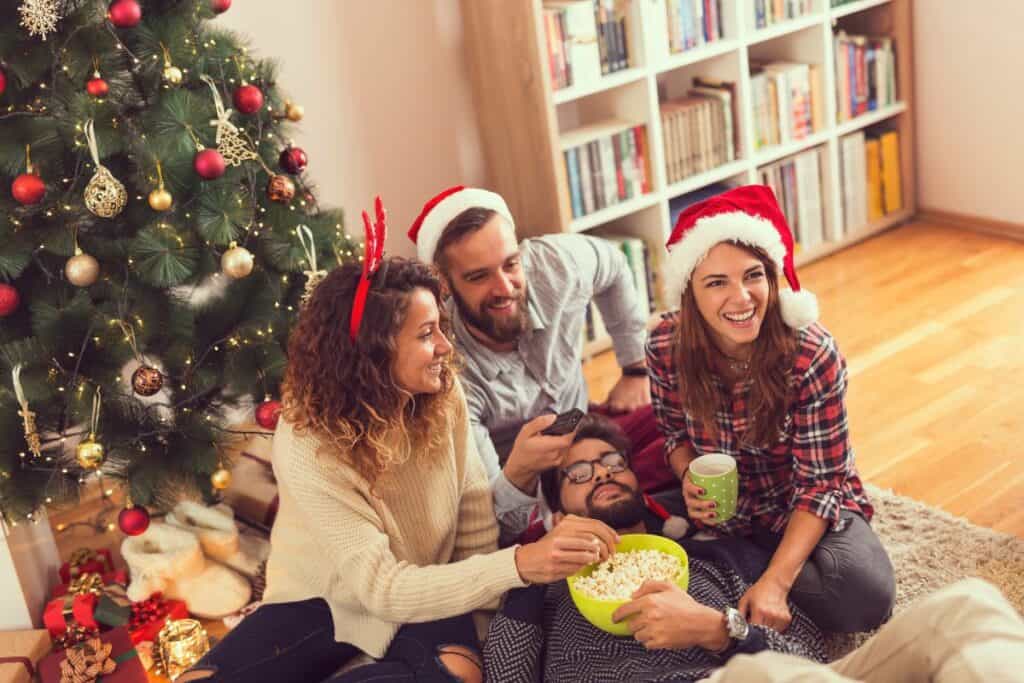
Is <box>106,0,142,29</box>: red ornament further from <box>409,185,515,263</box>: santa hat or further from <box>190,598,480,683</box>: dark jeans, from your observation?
<box>190,598,480,683</box>: dark jeans

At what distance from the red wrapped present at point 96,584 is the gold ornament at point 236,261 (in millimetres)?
813

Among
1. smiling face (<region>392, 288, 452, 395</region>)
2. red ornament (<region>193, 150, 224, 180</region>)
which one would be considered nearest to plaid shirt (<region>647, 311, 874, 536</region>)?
smiling face (<region>392, 288, 452, 395</region>)

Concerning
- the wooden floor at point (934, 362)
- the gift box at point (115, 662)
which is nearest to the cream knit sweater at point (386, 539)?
the gift box at point (115, 662)

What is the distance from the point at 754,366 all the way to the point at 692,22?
73.1 inches

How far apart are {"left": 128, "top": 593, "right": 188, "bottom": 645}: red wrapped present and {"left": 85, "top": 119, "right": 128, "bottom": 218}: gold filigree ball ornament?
919 millimetres

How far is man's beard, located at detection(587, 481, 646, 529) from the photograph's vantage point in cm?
Answer: 213

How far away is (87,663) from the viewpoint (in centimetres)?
235

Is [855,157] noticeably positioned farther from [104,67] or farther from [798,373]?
[104,67]

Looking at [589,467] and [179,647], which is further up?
[589,467]

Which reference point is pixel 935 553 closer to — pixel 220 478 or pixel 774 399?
pixel 774 399

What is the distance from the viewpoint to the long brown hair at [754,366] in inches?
83.2

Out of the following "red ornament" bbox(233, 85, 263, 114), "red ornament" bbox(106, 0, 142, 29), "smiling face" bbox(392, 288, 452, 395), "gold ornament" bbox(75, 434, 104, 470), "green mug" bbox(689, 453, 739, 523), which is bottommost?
"green mug" bbox(689, 453, 739, 523)

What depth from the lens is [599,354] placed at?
3768 mm

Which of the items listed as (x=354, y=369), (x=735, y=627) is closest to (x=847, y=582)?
(x=735, y=627)
